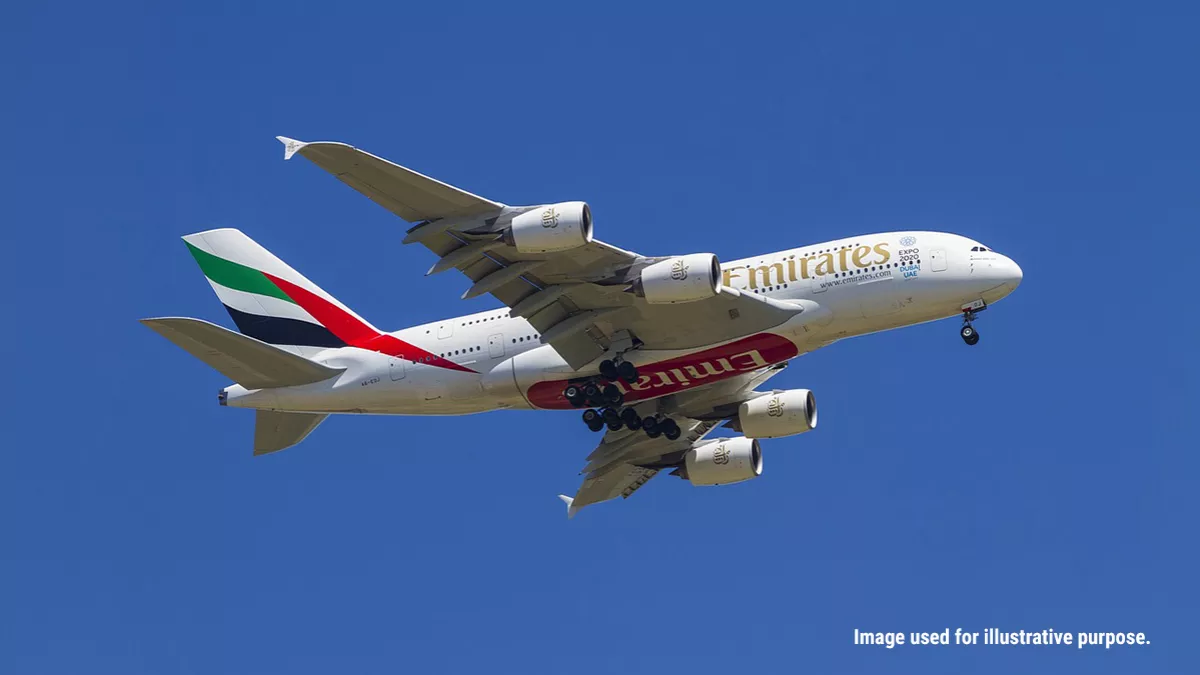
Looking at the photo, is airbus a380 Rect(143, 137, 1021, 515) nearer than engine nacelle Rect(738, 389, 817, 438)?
Yes

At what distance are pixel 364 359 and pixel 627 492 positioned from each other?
10125 millimetres

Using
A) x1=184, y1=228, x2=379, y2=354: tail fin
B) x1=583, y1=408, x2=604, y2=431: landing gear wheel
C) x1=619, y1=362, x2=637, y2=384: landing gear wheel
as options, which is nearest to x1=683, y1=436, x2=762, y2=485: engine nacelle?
x1=583, y1=408, x2=604, y2=431: landing gear wheel

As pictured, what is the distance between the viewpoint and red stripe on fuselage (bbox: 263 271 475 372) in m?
42.7

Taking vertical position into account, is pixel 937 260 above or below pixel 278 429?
above

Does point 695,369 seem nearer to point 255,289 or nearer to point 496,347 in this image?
point 496,347

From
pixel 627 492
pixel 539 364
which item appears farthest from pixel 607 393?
pixel 627 492

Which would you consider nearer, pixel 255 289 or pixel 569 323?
pixel 569 323

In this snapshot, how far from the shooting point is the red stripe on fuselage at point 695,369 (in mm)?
40688

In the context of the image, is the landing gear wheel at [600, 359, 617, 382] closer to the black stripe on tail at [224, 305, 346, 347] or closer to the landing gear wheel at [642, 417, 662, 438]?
the landing gear wheel at [642, 417, 662, 438]

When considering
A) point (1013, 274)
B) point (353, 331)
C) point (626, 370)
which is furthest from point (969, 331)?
point (353, 331)

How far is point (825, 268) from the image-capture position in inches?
1580

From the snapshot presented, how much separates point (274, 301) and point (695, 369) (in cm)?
1219

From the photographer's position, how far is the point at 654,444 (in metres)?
48.0

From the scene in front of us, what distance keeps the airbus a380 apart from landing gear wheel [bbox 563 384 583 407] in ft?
0.15
